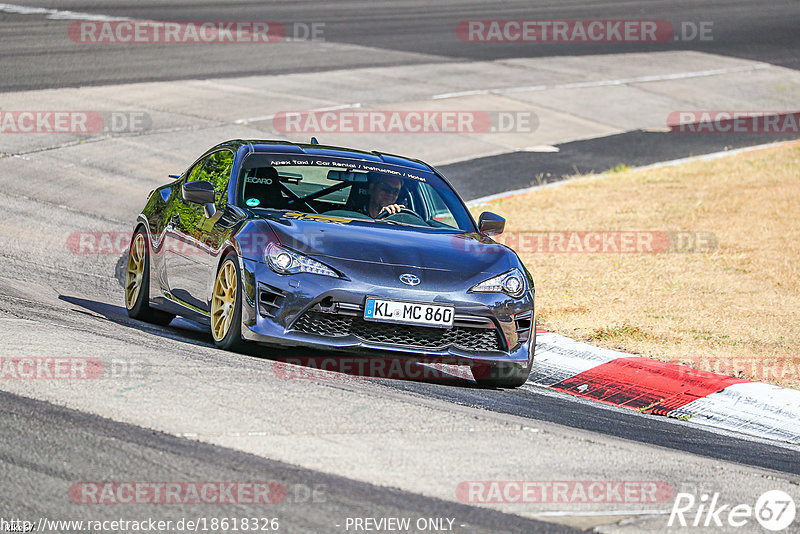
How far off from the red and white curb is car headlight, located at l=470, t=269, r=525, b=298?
1.07 meters

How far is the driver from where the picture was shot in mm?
8680

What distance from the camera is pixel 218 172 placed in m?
9.14

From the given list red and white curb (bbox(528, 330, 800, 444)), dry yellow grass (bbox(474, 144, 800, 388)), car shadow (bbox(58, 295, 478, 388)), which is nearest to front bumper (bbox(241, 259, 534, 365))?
car shadow (bbox(58, 295, 478, 388))

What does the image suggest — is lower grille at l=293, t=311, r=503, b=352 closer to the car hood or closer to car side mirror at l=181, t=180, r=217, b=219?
the car hood

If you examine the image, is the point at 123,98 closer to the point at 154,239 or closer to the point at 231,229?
the point at 154,239

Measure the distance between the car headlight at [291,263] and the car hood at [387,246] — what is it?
0.21ft

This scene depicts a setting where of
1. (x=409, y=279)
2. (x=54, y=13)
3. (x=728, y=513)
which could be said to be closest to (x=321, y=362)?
(x=409, y=279)

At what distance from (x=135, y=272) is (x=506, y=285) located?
11.2 ft

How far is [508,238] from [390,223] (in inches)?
236

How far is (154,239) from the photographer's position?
9.37 m

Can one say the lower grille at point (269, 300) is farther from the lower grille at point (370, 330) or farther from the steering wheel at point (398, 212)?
the steering wheel at point (398, 212)

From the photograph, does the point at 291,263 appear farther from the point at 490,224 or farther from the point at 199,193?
the point at 490,224

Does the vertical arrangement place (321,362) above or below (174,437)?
below

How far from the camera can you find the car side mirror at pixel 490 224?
344 inches
